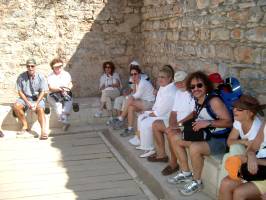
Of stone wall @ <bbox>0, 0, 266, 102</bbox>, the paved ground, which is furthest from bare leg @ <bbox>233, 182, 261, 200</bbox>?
stone wall @ <bbox>0, 0, 266, 102</bbox>

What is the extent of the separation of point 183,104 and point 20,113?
10.8 ft

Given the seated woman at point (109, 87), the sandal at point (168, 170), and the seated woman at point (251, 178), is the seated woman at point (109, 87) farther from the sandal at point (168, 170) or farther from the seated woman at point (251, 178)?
the seated woman at point (251, 178)

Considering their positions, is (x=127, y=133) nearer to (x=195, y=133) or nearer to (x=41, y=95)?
(x=41, y=95)

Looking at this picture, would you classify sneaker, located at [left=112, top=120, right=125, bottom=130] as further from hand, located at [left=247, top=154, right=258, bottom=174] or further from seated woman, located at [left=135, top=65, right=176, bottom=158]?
hand, located at [left=247, top=154, right=258, bottom=174]

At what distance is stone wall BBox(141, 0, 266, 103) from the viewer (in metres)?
4.11

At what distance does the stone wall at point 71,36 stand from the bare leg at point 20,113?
117cm

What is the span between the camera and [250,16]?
4.14 meters

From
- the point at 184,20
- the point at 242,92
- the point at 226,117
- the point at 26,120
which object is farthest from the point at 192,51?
the point at 26,120

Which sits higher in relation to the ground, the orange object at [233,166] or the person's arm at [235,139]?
the person's arm at [235,139]

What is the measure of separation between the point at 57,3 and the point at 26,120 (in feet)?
7.92

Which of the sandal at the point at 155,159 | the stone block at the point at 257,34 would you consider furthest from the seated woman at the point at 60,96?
the stone block at the point at 257,34

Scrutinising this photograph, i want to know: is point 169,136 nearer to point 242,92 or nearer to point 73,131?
point 242,92

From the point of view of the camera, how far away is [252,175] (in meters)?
3.22

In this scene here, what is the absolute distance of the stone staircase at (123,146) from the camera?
409cm
